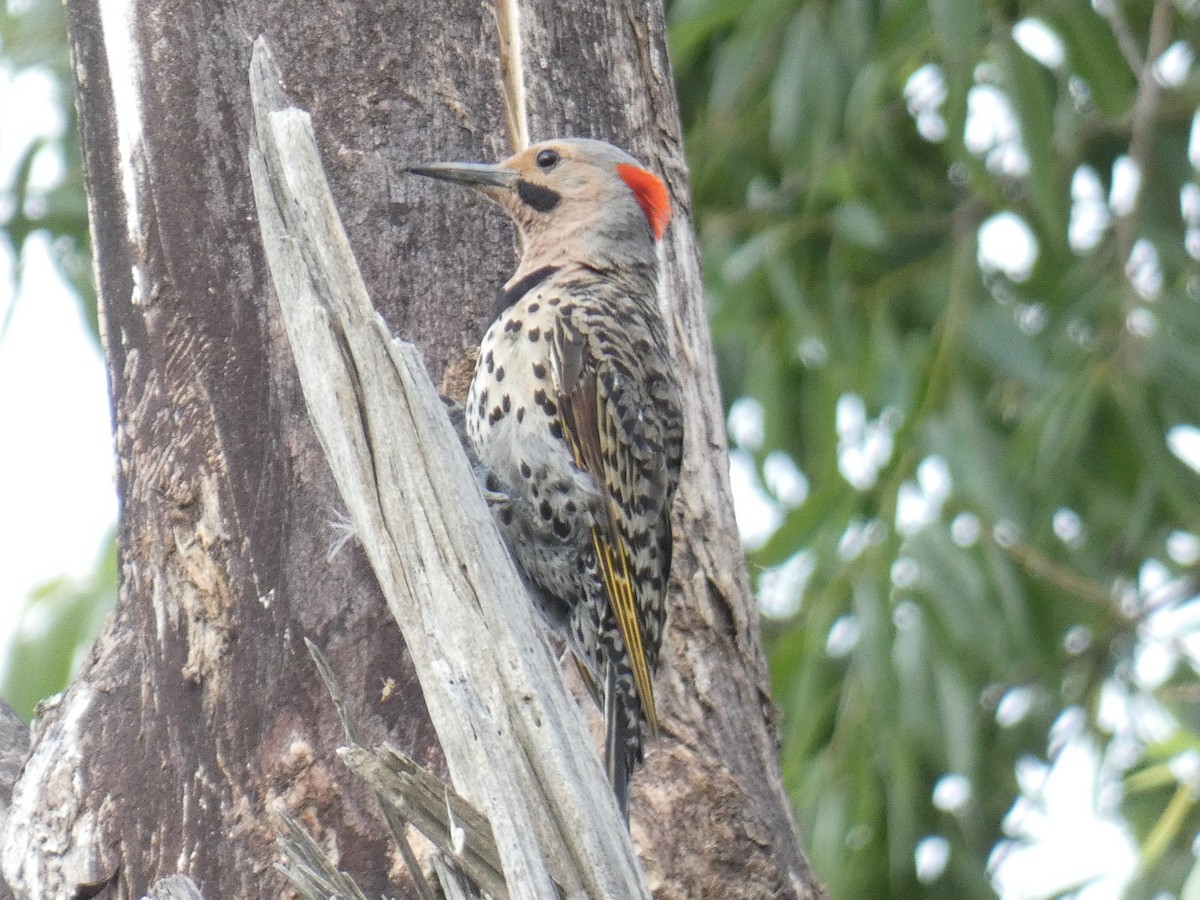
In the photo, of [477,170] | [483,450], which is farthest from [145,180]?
[483,450]

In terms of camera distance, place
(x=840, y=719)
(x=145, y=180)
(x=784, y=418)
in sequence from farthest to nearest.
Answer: (x=784, y=418), (x=840, y=719), (x=145, y=180)

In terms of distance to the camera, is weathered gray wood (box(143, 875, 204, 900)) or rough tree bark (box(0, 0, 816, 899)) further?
rough tree bark (box(0, 0, 816, 899))

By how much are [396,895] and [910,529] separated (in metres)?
1.96

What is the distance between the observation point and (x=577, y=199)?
8.52 ft

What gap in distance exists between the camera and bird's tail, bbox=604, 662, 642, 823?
7.00 ft

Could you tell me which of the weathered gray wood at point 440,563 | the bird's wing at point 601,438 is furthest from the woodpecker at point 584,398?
the weathered gray wood at point 440,563

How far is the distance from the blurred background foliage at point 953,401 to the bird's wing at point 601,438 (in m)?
1.25

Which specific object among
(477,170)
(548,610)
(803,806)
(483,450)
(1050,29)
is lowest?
(803,806)

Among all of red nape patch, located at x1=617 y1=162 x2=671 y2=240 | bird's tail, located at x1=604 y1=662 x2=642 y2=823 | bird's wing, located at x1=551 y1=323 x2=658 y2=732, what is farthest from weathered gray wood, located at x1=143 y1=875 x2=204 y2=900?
red nape patch, located at x1=617 y1=162 x2=671 y2=240

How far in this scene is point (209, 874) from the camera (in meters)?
2.14

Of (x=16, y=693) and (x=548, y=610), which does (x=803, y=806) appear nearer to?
(x=548, y=610)

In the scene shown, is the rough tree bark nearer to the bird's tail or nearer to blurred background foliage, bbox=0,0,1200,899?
the bird's tail

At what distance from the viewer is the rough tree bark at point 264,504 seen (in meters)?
2.16

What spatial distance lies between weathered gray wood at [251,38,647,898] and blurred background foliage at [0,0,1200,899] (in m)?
2.00
